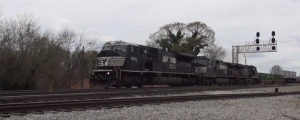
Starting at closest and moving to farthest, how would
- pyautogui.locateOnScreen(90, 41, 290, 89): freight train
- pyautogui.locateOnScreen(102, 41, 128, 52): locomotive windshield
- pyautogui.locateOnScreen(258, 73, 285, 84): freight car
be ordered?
pyautogui.locateOnScreen(90, 41, 290, 89): freight train → pyautogui.locateOnScreen(102, 41, 128, 52): locomotive windshield → pyautogui.locateOnScreen(258, 73, 285, 84): freight car

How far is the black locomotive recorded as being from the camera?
20.0 meters

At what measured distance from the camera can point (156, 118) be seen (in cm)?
766

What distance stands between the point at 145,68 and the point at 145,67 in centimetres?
7

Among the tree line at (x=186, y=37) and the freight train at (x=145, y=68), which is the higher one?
the tree line at (x=186, y=37)

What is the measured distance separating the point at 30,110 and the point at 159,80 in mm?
15534

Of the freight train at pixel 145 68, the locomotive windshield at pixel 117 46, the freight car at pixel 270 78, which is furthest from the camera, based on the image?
the freight car at pixel 270 78

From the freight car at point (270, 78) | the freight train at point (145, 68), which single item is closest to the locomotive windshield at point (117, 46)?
the freight train at point (145, 68)

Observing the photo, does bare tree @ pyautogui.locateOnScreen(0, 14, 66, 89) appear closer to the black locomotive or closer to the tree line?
the black locomotive

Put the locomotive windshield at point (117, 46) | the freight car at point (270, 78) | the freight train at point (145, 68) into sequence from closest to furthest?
the freight train at point (145, 68), the locomotive windshield at point (117, 46), the freight car at point (270, 78)

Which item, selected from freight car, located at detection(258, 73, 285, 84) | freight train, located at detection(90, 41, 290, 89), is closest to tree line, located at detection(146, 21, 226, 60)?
freight car, located at detection(258, 73, 285, 84)

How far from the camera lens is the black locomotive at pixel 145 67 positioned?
2005cm

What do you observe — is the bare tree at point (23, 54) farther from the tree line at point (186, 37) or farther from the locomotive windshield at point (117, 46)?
the tree line at point (186, 37)

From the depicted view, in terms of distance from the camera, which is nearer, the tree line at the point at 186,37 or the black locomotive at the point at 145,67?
the black locomotive at the point at 145,67

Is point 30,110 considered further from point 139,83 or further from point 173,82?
point 173,82
